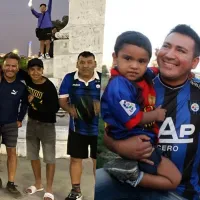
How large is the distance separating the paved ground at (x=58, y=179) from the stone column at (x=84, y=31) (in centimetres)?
66

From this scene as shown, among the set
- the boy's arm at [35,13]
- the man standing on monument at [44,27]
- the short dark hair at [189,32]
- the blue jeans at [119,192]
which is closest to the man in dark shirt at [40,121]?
the man standing on monument at [44,27]

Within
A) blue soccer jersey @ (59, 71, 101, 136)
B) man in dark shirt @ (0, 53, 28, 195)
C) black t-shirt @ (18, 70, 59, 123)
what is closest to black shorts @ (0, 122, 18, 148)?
man in dark shirt @ (0, 53, 28, 195)

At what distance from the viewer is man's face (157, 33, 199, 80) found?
1316 millimetres

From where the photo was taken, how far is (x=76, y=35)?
207cm

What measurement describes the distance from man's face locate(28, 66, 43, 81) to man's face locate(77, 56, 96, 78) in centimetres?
33

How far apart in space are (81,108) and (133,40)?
2.54 feet

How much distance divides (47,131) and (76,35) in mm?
688

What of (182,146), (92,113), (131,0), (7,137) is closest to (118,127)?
(182,146)

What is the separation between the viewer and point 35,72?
2139 mm

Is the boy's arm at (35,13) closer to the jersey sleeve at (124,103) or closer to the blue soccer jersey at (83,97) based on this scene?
the blue soccer jersey at (83,97)

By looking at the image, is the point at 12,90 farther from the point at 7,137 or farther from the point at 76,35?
the point at 76,35

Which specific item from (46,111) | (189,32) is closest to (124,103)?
(189,32)

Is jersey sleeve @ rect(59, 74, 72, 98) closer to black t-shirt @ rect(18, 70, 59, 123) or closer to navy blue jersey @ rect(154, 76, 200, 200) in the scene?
black t-shirt @ rect(18, 70, 59, 123)

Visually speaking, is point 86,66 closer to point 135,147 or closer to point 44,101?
point 44,101
